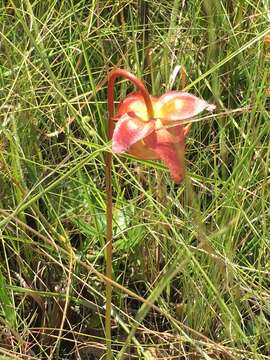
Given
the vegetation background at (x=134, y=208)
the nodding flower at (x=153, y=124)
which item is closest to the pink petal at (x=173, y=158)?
the nodding flower at (x=153, y=124)

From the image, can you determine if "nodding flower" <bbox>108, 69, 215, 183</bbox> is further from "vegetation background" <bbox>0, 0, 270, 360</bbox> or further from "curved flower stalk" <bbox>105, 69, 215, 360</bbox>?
"vegetation background" <bbox>0, 0, 270, 360</bbox>

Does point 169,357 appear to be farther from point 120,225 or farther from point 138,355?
point 120,225

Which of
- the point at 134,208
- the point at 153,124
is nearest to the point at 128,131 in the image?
the point at 153,124

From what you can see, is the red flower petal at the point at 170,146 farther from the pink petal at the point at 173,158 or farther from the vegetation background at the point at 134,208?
the vegetation background at the point at 134,208

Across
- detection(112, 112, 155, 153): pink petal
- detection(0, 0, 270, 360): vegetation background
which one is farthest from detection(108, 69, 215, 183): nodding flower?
detection(0, 0, 270, 360): vegetation background

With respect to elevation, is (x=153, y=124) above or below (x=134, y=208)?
above

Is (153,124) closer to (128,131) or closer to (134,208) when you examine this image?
(128,131)

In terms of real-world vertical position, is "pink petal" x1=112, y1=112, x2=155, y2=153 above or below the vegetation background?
above

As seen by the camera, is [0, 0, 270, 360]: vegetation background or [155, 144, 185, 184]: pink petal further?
[0, 0, 270, 360]: vegetation background
